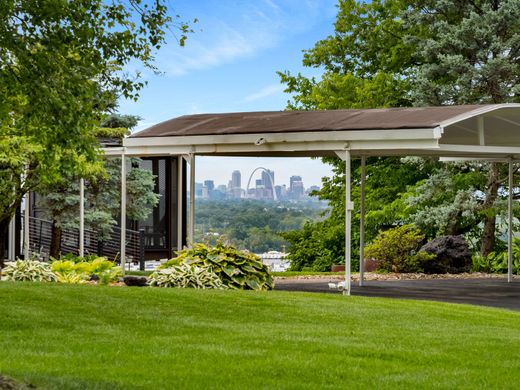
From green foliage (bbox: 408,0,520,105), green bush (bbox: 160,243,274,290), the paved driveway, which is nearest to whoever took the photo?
green bush (bbox: 160,243,274,290)

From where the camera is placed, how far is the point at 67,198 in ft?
89.3

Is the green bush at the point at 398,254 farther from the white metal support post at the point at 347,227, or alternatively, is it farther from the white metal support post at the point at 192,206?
the white metal support post at the point at 347,227

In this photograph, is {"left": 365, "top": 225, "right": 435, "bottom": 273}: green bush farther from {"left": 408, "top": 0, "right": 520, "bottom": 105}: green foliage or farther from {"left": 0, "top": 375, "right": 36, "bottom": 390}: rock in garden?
{"left": 0, "top": 375, "right": 36, "bottom": 390}: rock in garden

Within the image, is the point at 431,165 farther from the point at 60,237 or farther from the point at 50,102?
the point at 50,102

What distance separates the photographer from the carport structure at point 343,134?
617 inches

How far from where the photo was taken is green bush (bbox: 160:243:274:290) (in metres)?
16.1

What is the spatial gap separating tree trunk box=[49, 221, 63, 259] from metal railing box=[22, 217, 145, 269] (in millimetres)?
1118

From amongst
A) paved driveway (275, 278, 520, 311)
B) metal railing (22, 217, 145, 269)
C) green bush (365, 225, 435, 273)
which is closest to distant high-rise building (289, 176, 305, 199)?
metal railing (22, 217, 145, 269)

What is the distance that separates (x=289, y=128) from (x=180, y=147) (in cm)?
225

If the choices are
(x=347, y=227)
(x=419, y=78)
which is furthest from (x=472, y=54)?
(x=347, y=227)

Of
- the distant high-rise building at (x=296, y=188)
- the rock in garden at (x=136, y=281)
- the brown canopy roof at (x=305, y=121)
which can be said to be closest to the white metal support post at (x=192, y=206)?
the brown canopy roof at (x=305, y=121)

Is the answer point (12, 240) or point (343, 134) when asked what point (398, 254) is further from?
point (12, 240)

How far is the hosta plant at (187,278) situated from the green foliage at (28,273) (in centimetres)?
196

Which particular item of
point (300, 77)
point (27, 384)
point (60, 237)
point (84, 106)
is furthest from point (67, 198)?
point (27, 384)
